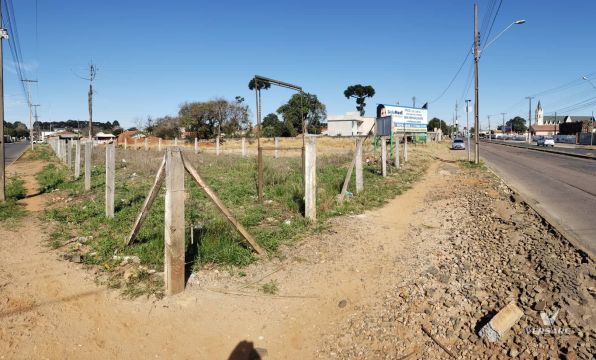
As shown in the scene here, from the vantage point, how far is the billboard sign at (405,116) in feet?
126

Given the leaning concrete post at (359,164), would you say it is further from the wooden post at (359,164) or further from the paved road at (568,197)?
the paved road at (568,197)

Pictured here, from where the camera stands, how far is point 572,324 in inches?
137

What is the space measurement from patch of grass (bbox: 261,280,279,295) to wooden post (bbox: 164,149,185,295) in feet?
3.04

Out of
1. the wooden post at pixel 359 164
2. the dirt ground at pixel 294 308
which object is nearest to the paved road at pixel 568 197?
the dirt ground at pixel 294 308

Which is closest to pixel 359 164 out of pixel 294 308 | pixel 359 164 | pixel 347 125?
pixel 359 164

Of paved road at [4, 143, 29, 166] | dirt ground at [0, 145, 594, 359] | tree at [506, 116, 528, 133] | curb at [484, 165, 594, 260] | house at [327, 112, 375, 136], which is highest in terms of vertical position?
tree at [506, 116, 528, 133]

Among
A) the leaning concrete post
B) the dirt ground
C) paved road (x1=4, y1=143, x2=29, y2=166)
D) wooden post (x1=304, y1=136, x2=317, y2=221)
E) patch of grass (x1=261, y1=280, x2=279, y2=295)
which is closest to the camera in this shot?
the dirt ground

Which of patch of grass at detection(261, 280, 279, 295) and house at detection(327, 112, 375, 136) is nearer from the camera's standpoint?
patch of grass at detection(261, 280, 279, 295)

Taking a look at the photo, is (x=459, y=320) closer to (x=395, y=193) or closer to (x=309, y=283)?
(x=309, y=283)

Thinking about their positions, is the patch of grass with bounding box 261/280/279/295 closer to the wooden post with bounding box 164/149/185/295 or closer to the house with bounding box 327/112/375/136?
the wooden post with bounding box 164/149/185/295

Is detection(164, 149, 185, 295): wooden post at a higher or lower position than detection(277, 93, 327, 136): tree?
lower

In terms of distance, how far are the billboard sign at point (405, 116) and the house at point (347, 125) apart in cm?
2213

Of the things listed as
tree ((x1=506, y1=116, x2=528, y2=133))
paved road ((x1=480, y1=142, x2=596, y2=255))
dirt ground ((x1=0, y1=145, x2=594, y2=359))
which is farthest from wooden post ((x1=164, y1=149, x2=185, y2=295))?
tree ((x1=506, y1=116, x2=528, y2=133))

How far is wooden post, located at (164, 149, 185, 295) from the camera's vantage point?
4.46m
